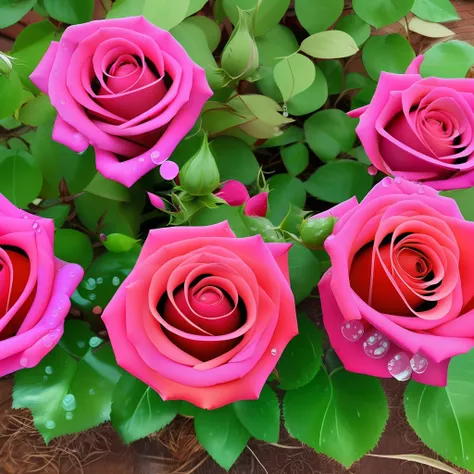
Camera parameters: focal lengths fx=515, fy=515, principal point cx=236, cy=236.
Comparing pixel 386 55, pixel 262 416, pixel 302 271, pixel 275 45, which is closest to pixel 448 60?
pixel 386 55

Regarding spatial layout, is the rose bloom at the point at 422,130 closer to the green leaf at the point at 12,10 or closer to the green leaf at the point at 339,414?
the green leaf at the point at 339,414

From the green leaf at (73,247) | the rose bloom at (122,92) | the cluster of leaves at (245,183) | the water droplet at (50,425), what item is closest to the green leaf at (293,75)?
the cluster of leaves at (245,183)

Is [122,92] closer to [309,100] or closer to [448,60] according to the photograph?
[309,100]

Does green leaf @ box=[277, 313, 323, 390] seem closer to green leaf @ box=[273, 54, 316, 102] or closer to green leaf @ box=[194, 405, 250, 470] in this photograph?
green leaf @ box=[194, 405, 250, 470]

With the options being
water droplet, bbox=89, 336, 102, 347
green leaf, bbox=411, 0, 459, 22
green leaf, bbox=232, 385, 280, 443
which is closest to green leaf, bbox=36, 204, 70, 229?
water droplet, bbox=89, 336, 102, 347

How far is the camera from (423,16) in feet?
1.80

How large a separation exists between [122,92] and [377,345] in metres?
0.25

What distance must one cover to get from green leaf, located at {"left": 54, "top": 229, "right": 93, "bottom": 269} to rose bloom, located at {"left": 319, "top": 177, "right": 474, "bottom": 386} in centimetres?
21

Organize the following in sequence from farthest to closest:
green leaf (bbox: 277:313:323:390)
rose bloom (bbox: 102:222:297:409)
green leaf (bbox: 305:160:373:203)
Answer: green leaf (bbox: 305:160:373:203)
green leaf (bbox: 277:313:323:390)
rose bloom (bbox: 102:222:297:409)

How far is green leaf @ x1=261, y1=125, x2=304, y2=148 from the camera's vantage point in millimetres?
519

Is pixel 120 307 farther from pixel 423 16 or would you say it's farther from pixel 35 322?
pixel 423 16

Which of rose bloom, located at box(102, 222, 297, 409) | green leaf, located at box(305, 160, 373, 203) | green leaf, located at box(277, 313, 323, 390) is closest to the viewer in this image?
rose bloom, located at box(102, 222, 297, 409)

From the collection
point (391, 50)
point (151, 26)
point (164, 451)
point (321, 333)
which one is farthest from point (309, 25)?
point (164, 451)

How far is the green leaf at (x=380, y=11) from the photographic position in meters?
0.49
